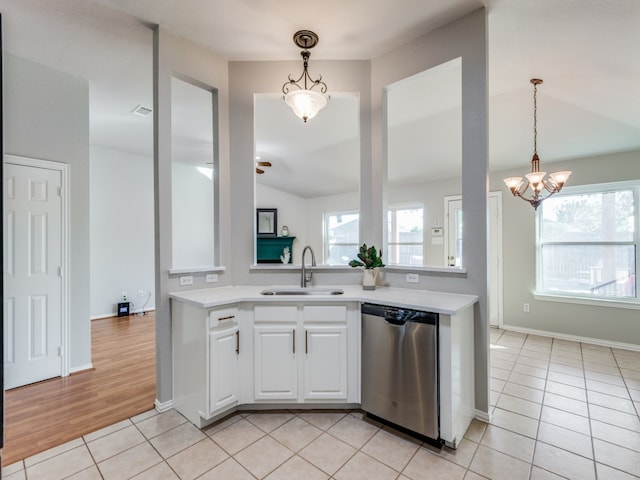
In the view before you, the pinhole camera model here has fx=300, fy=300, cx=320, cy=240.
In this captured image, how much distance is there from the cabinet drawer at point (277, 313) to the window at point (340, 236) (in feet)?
15.4

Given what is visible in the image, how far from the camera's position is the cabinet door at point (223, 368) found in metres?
2.06

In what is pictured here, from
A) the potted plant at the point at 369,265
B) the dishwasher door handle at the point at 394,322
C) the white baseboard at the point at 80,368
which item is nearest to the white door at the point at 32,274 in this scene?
the white baseboard at the point at 80,368

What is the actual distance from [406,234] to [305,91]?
410 cm

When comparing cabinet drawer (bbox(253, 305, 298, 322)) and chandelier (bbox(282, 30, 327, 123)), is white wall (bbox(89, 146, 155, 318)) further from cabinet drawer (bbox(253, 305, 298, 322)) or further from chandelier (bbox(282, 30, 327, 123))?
cabinet drawer (bbox(253, 305, 298, 322))

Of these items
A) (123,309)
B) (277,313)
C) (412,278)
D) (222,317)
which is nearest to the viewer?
(222,317)

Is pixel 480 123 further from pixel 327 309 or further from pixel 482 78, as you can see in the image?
pixel 327 309

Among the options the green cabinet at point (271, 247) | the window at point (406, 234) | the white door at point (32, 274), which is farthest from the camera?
the green cabinet at point (271, 247)

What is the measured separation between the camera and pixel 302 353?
223 centimetres

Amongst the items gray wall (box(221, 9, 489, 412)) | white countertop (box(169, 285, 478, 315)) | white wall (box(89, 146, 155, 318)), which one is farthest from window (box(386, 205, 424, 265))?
white wall (box(89, 146, 155, 318))

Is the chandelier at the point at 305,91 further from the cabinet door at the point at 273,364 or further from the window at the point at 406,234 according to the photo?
the window at the point at 406,234

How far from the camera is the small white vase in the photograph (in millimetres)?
2523

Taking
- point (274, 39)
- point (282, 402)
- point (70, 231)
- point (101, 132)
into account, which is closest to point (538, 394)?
point (282, 402)

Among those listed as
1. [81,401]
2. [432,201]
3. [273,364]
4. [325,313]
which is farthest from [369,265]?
[432,201]

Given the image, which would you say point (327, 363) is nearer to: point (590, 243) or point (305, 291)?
point (305, 291)
